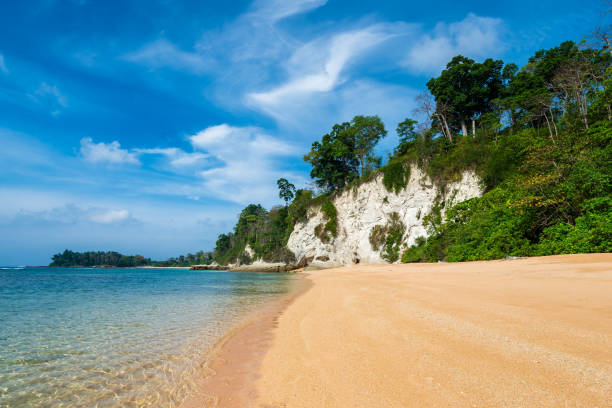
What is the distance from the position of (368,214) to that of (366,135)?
1291 centimetres

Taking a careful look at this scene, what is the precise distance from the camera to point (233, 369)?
3.69m

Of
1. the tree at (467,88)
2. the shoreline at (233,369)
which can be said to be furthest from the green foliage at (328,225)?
the shoreline at (233,369)

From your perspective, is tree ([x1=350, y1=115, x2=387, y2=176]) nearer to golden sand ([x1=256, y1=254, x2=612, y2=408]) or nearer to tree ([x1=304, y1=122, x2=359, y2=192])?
tree ([x1=304, y1=122, x2=359, y2=192])

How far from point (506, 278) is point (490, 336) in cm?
519

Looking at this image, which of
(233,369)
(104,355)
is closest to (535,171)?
(233,369)

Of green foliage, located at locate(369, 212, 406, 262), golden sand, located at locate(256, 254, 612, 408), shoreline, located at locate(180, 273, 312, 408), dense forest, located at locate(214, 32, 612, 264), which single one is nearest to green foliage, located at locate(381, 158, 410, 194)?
dense forest, located at locate(214, 32, 612, 264)

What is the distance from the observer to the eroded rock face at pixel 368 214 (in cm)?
2336

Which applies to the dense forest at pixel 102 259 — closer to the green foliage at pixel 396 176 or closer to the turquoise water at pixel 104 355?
the green foliage at pixel 396 176

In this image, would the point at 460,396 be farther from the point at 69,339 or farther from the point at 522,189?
the point at 522,189

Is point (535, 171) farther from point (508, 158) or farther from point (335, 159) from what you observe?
point (335, 159)

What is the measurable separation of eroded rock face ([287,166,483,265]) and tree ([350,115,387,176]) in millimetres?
6326

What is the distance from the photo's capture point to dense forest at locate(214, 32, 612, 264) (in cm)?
1096

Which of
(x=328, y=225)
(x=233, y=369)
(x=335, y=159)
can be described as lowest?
(x=233, y=369)

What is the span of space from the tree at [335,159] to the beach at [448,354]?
114 feet
